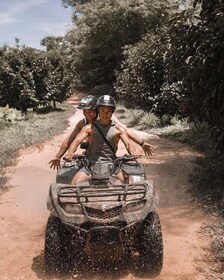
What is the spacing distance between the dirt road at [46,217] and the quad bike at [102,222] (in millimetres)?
279

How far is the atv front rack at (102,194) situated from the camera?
4.48 m

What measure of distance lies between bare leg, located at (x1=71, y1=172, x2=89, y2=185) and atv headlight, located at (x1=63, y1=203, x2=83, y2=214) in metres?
0.62

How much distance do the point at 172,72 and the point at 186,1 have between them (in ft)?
43.6

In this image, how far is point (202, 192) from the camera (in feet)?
26.0

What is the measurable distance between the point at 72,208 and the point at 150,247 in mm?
964

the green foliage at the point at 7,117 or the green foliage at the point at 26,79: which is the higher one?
the green foliage at the point at 26,79

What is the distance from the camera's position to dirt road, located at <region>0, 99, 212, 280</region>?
5035 millimetres

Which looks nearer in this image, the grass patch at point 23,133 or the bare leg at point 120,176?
the bare leg at point 120,176

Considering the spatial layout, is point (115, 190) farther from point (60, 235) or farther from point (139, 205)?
point (60, 235)

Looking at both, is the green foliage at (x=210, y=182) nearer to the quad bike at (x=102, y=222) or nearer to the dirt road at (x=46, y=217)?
the dirt road at (x=46, y=217)

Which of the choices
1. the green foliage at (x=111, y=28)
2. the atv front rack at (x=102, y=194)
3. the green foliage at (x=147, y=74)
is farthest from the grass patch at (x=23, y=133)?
the green foliage at (x=111, y=28)

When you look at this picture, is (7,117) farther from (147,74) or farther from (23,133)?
(147,74)

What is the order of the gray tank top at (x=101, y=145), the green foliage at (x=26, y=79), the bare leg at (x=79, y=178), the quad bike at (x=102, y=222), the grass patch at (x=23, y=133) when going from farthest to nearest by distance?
the green foliage at (x=26, y=79) → the grass patch at (x=23, y=133) → the gray tank top at (x=101, y=145) → the bare leg at (x=79, y=178) → the quad bike at (x=102, y=222)

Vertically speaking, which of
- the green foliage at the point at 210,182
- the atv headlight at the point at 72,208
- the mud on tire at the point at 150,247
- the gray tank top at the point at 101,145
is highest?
the gray tank top at the point at 101,145
